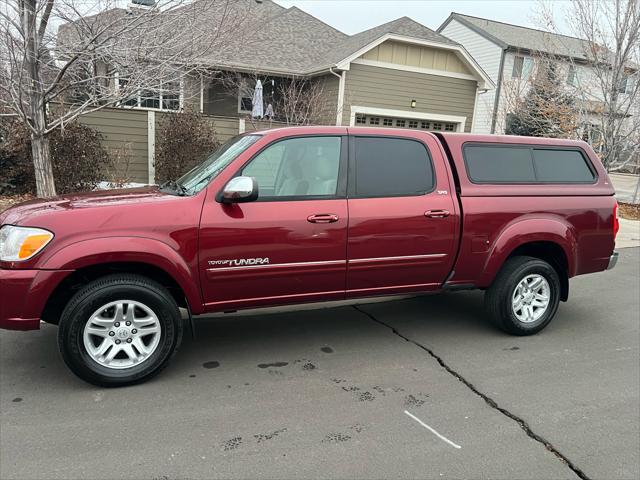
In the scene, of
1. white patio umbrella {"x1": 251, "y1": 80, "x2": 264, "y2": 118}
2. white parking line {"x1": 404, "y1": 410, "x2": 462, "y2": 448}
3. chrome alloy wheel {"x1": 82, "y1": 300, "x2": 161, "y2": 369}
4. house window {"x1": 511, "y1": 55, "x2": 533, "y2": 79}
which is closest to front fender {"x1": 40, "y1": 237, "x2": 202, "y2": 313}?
chrome alloy wheel {"x1": 82, "y1": 300, "x2": 161, "y2": 369}

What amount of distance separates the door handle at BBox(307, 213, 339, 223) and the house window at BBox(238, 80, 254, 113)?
1193 centimetres

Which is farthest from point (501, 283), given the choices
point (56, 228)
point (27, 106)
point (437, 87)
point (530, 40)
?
point (530, 40)

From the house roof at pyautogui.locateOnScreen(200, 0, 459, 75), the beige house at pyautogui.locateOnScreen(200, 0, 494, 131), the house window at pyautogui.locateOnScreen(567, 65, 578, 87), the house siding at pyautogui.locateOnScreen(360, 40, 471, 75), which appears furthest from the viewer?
the house siding at pyautogui.locateOnScreen(360, 40, 471, 75)

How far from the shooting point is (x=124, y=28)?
22.9 ft

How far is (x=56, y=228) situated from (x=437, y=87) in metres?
16.1

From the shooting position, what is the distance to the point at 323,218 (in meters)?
3.98

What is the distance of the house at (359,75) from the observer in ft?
51.6

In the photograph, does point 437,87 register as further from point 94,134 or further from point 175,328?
point 175,328

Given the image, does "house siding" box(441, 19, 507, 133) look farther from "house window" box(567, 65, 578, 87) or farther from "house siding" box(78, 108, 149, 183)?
"house siding" box(78, 108, 149, 183)

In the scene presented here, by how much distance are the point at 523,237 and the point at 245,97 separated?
13.3m

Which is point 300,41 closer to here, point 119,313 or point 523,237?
point 523,237

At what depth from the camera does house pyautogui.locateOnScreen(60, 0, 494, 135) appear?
51.6ft

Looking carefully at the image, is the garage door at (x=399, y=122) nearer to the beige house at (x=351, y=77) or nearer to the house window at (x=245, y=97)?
the beige house at (x=351, y=77)

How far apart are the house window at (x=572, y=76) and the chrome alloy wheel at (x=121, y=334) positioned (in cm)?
1405
